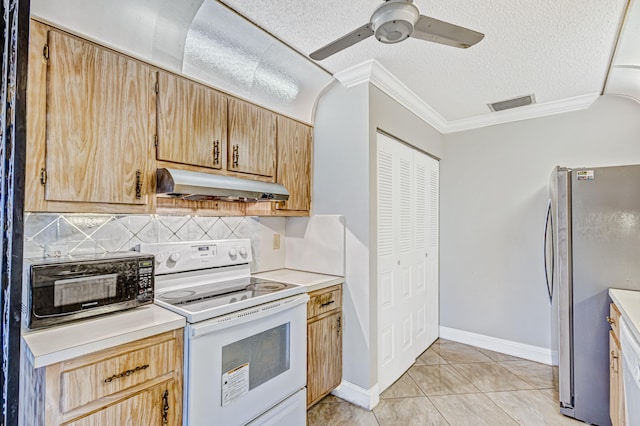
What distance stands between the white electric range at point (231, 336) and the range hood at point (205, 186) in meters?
0.45

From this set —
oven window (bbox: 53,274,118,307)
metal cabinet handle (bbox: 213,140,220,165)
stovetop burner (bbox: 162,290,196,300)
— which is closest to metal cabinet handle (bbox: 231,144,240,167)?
metal cabinet handle (bbox: 213,140,220,165)

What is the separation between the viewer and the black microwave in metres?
1.32

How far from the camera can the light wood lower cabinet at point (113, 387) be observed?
1.17m

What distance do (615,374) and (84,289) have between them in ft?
9.43

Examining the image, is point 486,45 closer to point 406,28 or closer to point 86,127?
point 406,28

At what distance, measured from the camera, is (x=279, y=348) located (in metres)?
1.96

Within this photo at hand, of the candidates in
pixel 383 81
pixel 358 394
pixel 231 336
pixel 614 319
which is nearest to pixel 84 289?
pixel 231 336

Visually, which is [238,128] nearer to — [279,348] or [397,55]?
[397,55]

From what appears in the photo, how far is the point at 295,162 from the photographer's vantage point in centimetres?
258

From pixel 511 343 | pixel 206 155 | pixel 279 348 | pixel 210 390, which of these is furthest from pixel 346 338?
pixel 511 343

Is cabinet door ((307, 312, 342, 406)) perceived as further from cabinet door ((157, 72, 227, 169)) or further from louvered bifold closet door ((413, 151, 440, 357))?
cabinet door ((157, 72, 227, 169))

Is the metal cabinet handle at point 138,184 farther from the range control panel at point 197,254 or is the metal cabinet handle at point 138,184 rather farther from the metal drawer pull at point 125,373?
the metal drawer pull at point 125,373

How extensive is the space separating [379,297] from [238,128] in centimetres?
163

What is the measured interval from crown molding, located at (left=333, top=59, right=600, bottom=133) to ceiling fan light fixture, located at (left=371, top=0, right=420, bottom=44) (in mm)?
957
